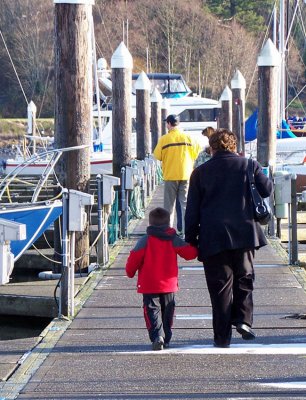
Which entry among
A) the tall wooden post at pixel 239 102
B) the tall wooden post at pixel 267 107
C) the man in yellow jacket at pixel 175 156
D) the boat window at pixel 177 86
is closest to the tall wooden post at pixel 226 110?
the tall wooden post at pixel 239 102

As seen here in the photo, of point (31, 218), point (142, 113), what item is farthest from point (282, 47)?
point (31, 218)

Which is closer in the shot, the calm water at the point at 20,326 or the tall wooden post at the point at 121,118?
the calm water at the point at 20,326

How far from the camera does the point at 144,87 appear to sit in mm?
27969

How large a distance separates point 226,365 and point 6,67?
5259cm

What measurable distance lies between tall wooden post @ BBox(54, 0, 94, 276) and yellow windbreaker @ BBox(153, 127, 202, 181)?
1.59 m

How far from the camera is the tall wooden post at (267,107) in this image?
19.5 meters

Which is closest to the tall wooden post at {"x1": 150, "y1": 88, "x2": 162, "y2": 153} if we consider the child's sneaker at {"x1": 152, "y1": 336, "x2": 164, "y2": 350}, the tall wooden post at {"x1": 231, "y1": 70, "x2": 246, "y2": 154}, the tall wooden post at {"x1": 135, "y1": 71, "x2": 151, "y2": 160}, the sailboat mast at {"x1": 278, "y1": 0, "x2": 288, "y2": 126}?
the tall wooden post at {"x1": 231, "y1": 70, "x2": 246, "y2": 154}

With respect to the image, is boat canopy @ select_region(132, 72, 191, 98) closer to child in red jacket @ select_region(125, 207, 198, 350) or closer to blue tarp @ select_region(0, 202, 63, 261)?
blue tarp @ select_region(0, 202, 63, 261)

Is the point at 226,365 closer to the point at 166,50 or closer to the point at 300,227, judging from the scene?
the point at 300,227

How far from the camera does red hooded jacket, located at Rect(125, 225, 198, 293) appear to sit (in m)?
7.55

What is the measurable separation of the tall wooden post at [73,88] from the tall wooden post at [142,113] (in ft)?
52.3

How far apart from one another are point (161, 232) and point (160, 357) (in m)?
0.93

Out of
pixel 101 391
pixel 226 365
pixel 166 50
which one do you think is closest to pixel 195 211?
pixel 226 365

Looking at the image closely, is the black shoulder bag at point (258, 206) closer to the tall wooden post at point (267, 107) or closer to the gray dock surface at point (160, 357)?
the gray dock surface at point (160, 357)
